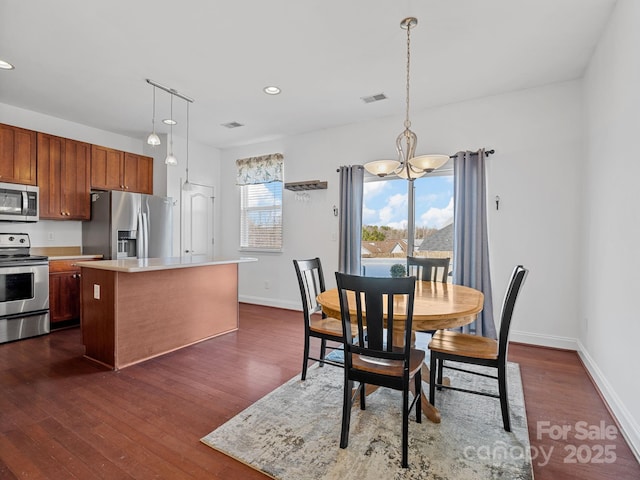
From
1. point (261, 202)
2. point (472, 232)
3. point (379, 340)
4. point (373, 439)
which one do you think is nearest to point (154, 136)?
point (261, 202)

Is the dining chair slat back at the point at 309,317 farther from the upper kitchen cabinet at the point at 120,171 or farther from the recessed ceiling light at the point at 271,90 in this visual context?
the upper kitchen cabinet at the point at 120,171

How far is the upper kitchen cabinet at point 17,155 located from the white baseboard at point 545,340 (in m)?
6.14

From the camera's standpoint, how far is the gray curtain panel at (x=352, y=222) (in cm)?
453

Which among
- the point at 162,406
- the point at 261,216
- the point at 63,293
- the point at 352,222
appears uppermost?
the point at 261,216

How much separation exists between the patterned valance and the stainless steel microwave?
286 centimetres

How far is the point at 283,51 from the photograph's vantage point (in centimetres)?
291

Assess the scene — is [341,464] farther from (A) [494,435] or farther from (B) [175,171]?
(B) [175,171]

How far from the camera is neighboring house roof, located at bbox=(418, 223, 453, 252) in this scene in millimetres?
4090

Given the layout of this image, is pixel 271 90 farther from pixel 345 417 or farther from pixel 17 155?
pixel 345 417

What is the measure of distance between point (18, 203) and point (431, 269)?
4.80 m

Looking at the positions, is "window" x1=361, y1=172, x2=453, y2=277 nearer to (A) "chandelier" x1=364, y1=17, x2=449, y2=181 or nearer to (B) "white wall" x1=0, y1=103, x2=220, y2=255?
(A) "chandelier" x1=364, y1=17, x2=449, y2=181

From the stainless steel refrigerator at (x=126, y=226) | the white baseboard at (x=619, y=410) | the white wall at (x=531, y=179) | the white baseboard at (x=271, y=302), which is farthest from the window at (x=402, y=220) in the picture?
the stainless steel refrigerator at (x=126, y=226)

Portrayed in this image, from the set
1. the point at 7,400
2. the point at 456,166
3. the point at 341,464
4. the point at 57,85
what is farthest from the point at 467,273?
the point at 57,85

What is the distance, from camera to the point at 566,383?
8.81ft
